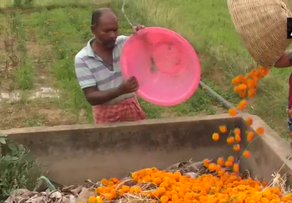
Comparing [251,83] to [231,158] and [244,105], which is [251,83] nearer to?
[244,105]

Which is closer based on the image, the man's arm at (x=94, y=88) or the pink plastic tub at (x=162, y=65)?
the man's arm at (x=94, y=88)

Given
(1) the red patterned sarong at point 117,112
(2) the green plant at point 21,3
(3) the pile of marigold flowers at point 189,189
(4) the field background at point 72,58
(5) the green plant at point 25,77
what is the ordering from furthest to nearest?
(2) the green plant at point 21,3
(5) the green plant at point 25,77
(4) the field background at point 72,58
(1) the red patterned sarong at point 117,112
(3) the pile of marigold flowers at point 189,189

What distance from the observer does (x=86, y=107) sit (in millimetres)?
6516

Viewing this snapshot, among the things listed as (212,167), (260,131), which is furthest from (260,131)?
(212,167)

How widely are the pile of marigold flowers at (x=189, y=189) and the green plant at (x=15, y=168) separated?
0.45m

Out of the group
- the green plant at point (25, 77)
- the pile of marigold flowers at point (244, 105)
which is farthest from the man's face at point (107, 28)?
the green plant at point (25, 77)

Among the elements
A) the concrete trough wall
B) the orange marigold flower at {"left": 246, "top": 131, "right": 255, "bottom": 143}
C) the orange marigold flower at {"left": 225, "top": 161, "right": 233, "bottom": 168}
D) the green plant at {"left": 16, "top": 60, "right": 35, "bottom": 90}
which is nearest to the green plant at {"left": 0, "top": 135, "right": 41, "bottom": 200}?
the concrete trough wall

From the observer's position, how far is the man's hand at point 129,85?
3.77m

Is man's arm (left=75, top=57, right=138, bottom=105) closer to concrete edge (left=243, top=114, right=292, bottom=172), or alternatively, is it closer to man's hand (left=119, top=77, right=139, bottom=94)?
man's hand (left=119, top=77, right=139, bottom=94)

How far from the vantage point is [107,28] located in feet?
12.6

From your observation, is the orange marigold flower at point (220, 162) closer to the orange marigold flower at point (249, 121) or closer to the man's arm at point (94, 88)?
the orange marigold flower at point (249, 121)

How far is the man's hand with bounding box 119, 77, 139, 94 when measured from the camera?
12.4ft

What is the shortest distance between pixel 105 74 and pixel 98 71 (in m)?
0.05

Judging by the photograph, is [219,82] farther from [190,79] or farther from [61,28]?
[61,28]
